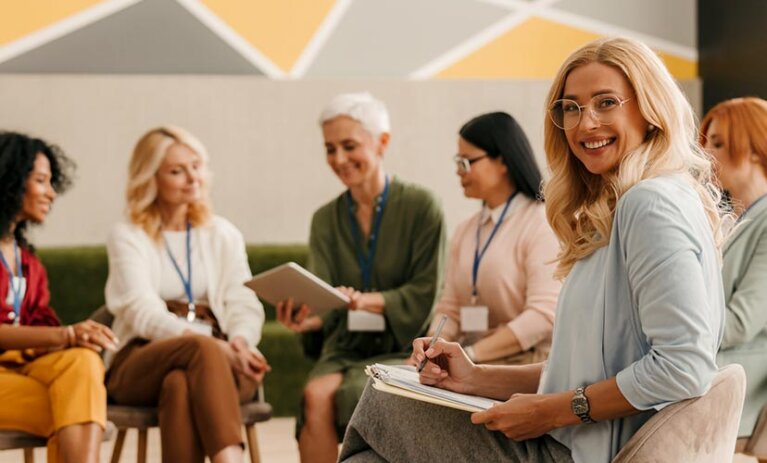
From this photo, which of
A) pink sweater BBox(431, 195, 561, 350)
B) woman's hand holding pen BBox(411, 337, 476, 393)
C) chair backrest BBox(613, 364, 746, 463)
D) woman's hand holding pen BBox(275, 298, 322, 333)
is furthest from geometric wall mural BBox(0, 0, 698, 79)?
chair backrest BBox(613, 364, 746, 463)

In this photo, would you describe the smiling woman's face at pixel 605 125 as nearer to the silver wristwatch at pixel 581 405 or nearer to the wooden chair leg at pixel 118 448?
the silver wristwatch at pixel 581 405

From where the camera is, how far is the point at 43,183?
379cm

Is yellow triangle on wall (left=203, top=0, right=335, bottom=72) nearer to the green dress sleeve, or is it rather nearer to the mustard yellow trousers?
the green dress sleeve

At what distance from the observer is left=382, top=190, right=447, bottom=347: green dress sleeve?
12.1 ft

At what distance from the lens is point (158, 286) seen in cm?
384

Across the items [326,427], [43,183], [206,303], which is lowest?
[326,427]

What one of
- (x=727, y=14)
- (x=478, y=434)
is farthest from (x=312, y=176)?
(x=478, y=434)

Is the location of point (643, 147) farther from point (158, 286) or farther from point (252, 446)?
point (158, 286)

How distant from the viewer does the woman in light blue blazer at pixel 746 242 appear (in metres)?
3.03

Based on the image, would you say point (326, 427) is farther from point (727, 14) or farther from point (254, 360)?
point (727, 14)

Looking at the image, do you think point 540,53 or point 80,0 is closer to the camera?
point 80,0

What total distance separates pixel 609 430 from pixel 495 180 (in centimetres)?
174

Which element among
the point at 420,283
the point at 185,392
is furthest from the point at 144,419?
the point at 420,283

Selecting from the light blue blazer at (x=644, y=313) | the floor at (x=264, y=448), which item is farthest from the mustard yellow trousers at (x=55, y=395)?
the light blue blazer at (x=644, y=313)
